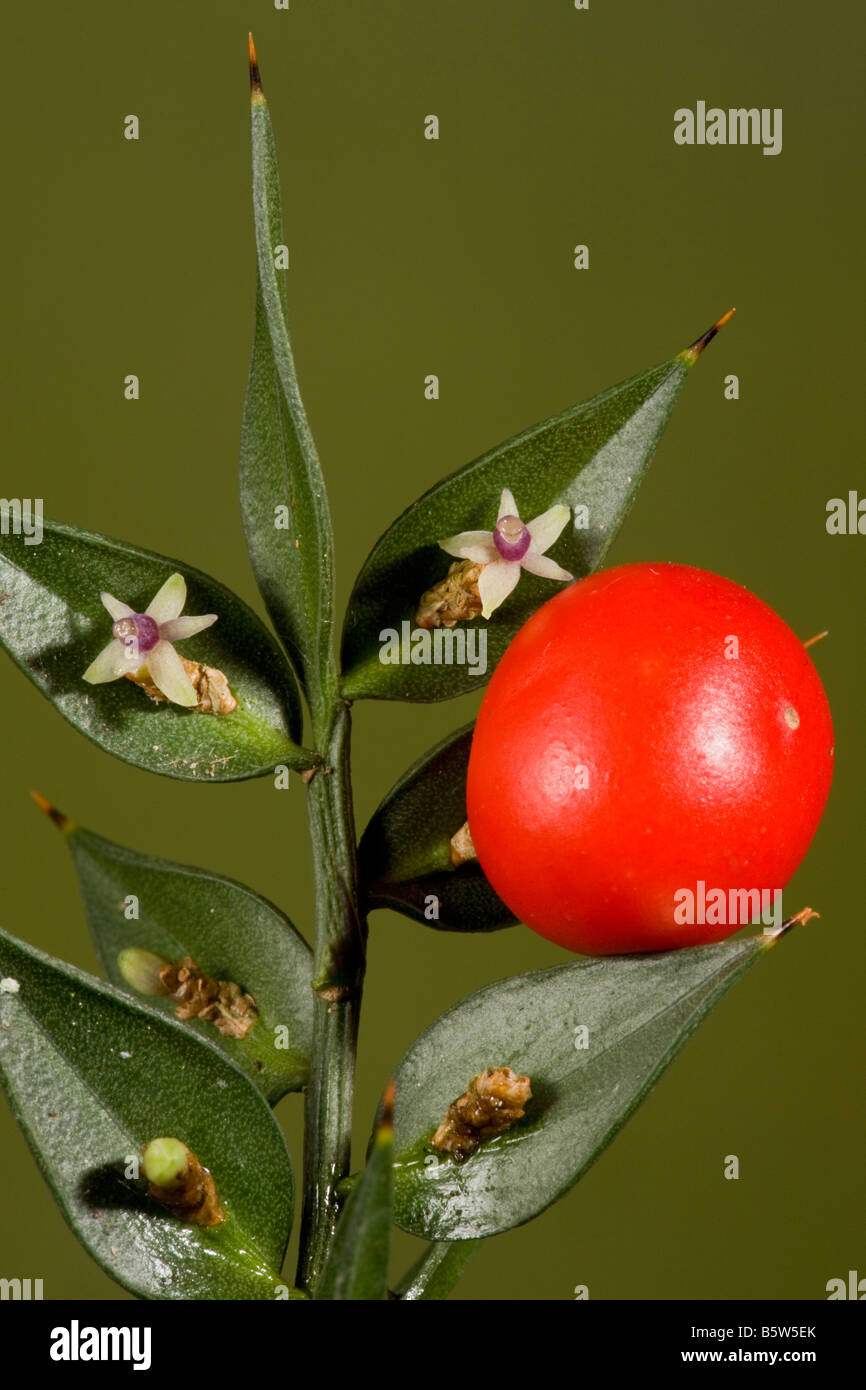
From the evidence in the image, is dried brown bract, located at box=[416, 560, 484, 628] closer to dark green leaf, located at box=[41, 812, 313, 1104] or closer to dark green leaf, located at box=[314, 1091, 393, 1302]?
dark green leaf, located at box=[41, 812, 313, 1104]

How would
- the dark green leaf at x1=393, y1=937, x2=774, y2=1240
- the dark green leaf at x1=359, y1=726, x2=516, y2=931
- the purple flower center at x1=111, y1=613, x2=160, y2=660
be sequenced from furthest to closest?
the dark green leaf at x1=359, y1=726, x2=516, y2=931 < the purple flower center at x1=111, y1=613, x2=160, y2=660 < the dark green leaf at x1=393, y1=937, x2=774, y2=1240

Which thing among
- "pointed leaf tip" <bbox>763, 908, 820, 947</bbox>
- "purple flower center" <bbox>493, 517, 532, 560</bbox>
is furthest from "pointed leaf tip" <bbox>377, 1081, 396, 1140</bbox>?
"purple flower center" <bbox>493, 517, 532, 560</bbox>

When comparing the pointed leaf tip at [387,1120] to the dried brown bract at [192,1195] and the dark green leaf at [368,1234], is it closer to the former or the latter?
the dark green leaf at [368,1234]

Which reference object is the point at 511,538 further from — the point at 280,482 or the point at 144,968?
the point at 144,968

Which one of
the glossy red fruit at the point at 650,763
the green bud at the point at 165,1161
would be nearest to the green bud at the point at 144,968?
the green bud at the point at 165,1161
